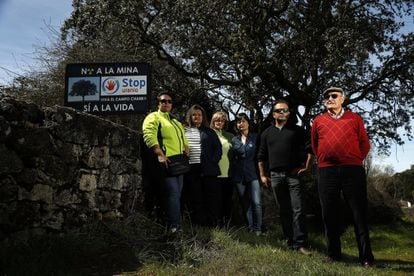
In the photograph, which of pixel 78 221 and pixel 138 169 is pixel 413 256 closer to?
pixel 138 169

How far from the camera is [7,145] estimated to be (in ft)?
13.2

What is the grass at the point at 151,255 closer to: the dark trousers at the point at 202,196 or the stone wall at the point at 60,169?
the stone wall at the point at 60,169

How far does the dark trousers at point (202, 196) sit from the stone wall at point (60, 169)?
83cm

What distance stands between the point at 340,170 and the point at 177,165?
193 centimetres

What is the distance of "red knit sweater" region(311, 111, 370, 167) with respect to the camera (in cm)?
493

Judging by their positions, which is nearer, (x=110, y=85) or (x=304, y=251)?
(x=304, y=251)

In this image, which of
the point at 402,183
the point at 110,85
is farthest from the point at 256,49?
the point at 402,183

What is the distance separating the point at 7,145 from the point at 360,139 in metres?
3.56

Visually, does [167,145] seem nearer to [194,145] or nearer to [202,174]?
[194,145]

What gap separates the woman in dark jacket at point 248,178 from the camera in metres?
6.88

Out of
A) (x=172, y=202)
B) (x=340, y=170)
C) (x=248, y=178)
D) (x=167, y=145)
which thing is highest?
(x=167, y=145)

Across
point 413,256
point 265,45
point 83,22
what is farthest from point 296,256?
point 83,22

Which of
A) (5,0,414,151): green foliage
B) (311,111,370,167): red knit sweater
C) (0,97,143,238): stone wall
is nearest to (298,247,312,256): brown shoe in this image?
(311,111,370,167): red knit sweater

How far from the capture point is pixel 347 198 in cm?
497
